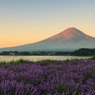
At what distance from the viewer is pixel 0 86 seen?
2.06 m

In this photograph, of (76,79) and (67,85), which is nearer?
(67,85)

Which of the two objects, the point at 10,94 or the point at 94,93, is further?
the point at 94,93

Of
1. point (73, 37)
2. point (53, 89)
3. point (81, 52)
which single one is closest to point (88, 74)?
point (53, 89)

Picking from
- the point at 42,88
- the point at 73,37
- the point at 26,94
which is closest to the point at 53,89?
the point at 42,88

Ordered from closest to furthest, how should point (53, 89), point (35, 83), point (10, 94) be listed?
point (10, 94) → point (53, 89) → point (35, 83)

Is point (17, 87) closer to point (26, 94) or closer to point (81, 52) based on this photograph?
point (26, 94)

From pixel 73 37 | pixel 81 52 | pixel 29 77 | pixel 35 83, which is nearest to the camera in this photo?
pixel 35 83

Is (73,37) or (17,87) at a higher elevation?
(73,37)

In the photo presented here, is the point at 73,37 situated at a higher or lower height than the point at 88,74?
higher

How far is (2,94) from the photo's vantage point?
1812 millimetres

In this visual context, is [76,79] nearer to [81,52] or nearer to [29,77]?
[29,77]

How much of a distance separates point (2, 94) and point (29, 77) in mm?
972

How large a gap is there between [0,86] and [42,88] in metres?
0.71

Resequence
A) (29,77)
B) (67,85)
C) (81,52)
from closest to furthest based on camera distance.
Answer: (67,85), (29,77), (81,52)
